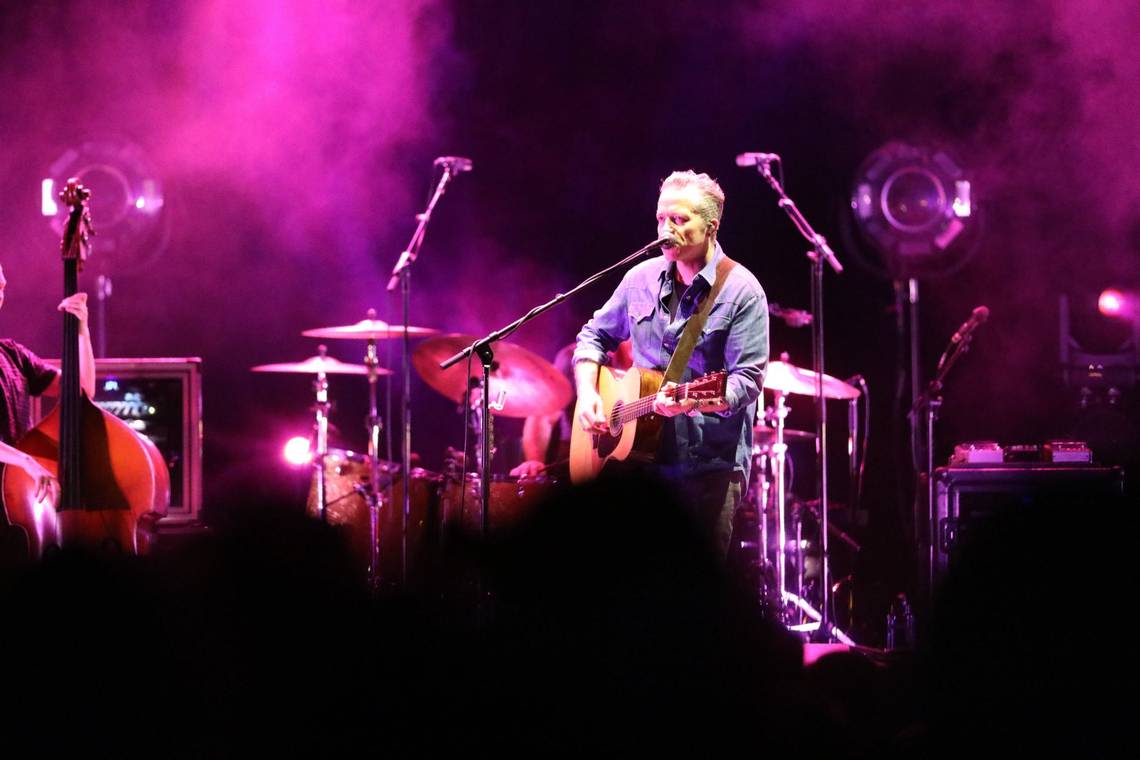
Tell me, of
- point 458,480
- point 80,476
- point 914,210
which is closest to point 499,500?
point 458,480

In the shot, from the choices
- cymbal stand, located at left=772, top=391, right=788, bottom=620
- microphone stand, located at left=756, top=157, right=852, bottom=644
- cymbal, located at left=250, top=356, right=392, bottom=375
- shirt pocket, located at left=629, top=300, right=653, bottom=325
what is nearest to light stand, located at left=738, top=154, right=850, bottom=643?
microphone stand, located at left=756, top=157, right=852, bottom=644

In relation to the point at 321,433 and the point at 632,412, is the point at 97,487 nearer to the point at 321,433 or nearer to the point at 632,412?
the point at 632,412

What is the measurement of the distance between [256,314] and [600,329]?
4.76 m

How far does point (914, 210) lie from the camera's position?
7.89m

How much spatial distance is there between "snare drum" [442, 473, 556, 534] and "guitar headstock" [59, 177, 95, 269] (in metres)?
2.18

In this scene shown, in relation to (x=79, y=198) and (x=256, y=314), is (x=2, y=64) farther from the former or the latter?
(x=79, y=198)

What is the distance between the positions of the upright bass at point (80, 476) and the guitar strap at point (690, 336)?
2.27 m

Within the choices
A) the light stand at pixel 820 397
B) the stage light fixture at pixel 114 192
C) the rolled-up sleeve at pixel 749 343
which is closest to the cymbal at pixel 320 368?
the stage light fixture at pixel 114 192

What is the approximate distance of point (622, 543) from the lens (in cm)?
391

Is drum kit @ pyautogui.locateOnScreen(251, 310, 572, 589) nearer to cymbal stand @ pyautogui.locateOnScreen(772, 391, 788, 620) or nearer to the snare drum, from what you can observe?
the snare drum

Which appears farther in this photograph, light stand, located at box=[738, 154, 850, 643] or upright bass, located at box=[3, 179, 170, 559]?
light stand, located at box=[738, 154, 850, 643]

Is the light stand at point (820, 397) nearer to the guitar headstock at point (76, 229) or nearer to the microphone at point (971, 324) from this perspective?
the microphone at point (971, 324)

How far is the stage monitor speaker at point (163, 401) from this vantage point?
6223 mm

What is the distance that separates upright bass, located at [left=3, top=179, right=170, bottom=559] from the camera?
473 centimetres
